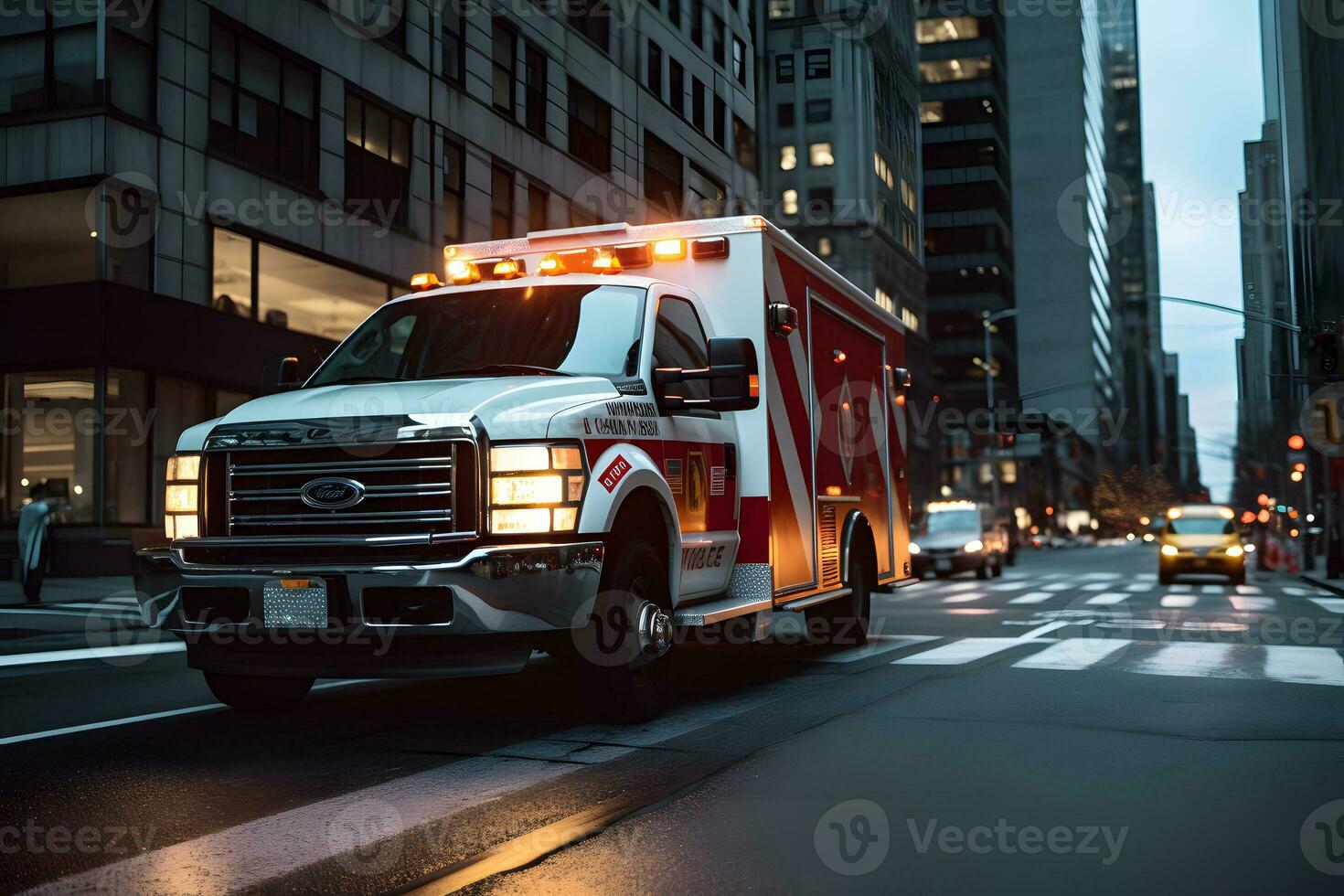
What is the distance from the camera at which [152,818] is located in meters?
5.00

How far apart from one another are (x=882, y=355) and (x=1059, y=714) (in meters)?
5.46

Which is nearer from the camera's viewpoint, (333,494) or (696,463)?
(333,494)

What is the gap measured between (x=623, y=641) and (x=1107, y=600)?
1629 cm

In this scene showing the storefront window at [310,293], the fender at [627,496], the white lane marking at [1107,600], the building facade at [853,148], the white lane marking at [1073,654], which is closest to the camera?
the fender at [627,496]

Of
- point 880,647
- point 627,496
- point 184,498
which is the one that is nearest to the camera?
point 184,498

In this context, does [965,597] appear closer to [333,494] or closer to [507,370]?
[507,370]

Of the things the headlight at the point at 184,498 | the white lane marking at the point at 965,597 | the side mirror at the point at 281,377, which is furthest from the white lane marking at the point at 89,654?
the white lane marking at the point at 965,597

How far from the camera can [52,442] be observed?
21.7m

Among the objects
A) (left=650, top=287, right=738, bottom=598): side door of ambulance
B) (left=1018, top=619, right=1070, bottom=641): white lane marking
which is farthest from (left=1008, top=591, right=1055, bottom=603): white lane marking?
(left=650, top=287, right=738, bottom=598): side door of ambulance

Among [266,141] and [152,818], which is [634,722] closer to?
[152,818]

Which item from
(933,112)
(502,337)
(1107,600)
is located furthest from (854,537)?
(933,112)

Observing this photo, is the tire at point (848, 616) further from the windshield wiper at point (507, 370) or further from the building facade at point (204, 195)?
the building facade at point (204, 195)

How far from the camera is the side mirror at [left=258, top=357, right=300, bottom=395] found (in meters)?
7.90

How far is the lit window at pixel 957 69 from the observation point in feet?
353
